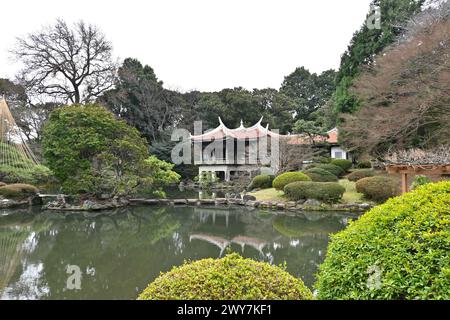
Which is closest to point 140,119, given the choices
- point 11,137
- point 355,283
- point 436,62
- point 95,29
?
point 95,29

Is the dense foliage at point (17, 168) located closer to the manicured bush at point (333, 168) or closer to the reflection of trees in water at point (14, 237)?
the reflection of trees in water at point (14, 237)

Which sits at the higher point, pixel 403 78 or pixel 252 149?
pixel 403 78

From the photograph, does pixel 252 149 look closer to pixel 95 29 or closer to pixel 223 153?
pixel 223 153

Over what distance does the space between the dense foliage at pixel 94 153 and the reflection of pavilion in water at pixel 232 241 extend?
6.32 metres

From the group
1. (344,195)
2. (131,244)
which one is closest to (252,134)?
(344,195)

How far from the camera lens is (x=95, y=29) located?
22984 mm

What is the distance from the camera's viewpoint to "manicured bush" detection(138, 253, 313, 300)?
1.82 meters

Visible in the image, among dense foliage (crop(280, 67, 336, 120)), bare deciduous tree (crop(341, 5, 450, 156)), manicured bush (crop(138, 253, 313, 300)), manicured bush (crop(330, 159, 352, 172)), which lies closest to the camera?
manicured bush (crop(138, 253, 313, 300))

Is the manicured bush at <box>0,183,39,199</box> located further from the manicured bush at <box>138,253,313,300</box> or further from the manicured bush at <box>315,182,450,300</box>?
the manicured bush at <box>315,182,450,300</box>

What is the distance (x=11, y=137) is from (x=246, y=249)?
12.8 m

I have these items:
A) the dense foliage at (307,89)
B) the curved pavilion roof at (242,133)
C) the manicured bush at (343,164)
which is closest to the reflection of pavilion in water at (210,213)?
the manicured bush at (343,164)

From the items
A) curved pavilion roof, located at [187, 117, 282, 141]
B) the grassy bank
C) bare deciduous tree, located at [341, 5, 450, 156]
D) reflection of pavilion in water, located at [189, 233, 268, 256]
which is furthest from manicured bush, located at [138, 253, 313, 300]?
curved pavilion roof, located at [187, 117, 282, 141]

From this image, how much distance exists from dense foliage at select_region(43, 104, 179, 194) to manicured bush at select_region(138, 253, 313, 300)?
1168 centimetres

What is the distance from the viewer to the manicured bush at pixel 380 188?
453 inches
